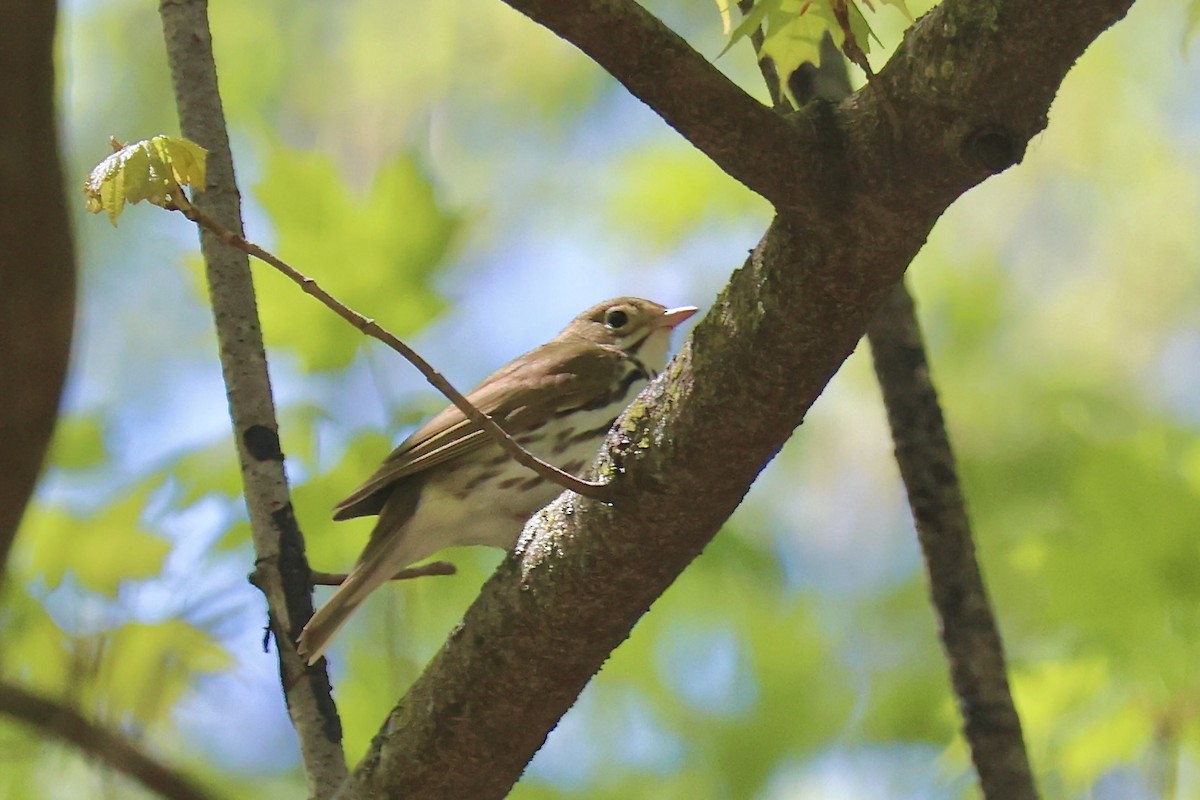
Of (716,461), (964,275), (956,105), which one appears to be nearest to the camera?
(956,105)

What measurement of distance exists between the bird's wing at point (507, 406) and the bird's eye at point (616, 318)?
327 mm

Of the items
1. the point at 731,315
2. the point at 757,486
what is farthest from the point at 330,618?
the point at 757,486

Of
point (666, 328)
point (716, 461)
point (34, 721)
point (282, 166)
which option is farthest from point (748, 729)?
point (716, 461)

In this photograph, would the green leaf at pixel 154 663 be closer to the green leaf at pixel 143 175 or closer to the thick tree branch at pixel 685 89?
the green leaf at pixel 143 175

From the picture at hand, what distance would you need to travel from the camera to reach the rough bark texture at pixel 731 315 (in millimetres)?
1509

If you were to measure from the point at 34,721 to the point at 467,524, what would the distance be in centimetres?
112

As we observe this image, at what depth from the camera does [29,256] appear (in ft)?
7.38

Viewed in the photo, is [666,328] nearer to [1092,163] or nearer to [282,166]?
[282,166]

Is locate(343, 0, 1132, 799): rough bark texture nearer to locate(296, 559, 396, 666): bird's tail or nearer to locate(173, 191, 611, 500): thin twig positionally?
locate(173, 191, 611, 500): thin twig

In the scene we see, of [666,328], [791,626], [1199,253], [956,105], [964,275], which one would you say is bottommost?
[956,105]

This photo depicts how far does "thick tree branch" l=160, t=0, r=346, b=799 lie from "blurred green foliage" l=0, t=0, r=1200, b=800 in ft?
1.13

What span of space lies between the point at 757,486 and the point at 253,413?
3.67 meters

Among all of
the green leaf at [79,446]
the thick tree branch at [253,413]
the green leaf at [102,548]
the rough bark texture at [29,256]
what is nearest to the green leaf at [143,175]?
the rough bark texture at [29,256]

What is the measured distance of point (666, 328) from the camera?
4.34 meters
